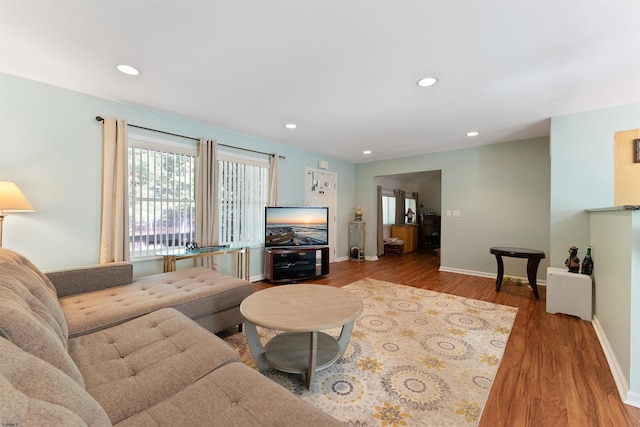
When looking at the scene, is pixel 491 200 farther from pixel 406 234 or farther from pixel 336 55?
pixel 336 55

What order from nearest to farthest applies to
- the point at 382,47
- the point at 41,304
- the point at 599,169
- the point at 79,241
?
the point at 41,304 < the point at 382,47 < the point at 79,241 < the point at 599,169

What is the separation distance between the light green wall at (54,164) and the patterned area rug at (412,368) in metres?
1.95

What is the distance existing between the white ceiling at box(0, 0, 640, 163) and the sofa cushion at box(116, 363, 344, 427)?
192 centimetres

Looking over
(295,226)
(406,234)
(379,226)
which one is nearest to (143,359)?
(295,226)

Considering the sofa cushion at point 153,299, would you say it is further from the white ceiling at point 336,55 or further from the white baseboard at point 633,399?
the white baseboard at point 633,399

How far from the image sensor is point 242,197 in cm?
397

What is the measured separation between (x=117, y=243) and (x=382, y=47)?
3.12 meters

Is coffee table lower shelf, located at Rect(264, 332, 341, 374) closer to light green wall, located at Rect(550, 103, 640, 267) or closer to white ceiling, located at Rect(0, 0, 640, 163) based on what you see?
white ceiling, located at Rect(0, 0, 640, 163)

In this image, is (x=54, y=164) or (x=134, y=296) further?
(x=54, y=164)

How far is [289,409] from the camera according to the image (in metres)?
0.92

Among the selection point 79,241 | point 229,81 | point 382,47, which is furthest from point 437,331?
point 79,241

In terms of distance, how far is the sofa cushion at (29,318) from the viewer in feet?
2.54

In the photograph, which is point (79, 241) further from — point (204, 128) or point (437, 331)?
point (437, 331)

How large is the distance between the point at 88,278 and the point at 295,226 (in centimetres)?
267
